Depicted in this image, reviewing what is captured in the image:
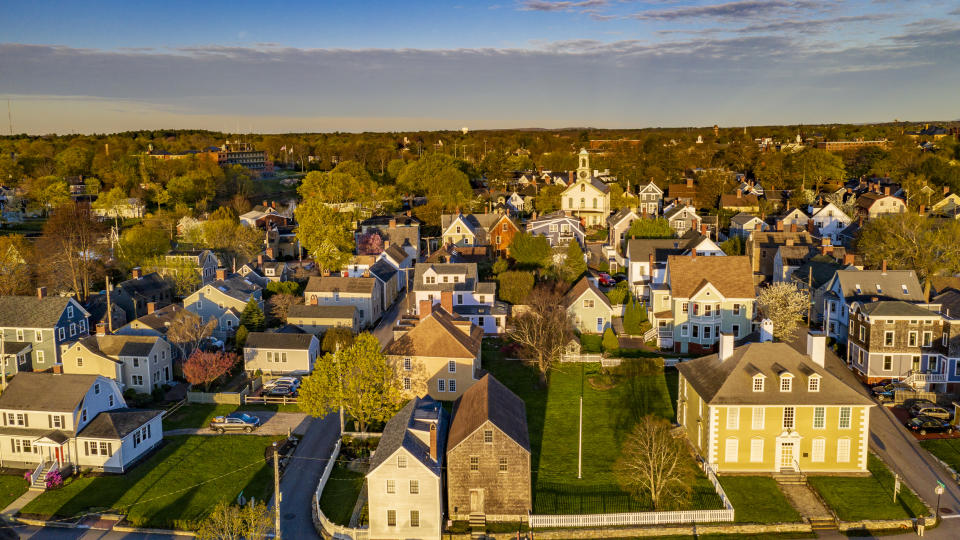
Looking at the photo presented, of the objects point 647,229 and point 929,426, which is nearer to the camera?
point 929,426

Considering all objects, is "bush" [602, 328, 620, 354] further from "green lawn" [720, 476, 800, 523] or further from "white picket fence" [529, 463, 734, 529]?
"white picket fence" [529, 463, 734, 529]

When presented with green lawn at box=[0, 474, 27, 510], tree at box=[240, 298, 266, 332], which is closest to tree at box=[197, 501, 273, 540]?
green lawn at box=[0, 474, 27, 510]

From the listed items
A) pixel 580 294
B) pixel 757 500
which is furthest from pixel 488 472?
pixel 580 294

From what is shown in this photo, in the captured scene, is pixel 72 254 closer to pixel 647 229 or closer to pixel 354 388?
pixel 354 388

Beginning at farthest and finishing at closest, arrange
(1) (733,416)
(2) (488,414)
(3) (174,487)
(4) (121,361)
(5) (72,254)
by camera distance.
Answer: (5) (72,254), (4) (121,361), (1) (733,416), (3) (174,487), (2) (488,414)

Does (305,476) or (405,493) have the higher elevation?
(405,493)

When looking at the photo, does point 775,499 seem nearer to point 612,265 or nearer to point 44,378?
point 44,378
